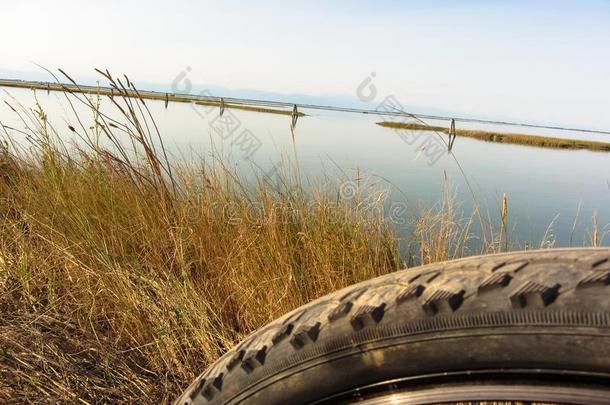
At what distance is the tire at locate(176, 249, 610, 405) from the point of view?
1.71ft

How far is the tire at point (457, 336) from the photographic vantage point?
52 cm

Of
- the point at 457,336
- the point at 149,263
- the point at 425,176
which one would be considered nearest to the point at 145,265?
the point at 149,263

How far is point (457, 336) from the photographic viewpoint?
1.87 feet

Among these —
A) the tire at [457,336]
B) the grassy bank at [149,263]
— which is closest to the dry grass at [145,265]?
the grassy bank at [149,263]

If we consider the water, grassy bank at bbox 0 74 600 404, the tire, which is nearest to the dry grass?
grassy bank at bbox 0 74 600 404

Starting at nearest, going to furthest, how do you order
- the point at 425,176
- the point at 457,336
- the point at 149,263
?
the point at 457,336 → the point at 149,263 → the point at 425,176

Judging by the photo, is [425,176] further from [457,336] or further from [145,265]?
[457,336]

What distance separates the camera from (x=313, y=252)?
1978 mm

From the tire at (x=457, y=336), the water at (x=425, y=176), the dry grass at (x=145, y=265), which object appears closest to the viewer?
the tire at (x=457, y=336)

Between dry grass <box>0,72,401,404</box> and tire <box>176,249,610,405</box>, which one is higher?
tire <box>176,249,610,405</box>

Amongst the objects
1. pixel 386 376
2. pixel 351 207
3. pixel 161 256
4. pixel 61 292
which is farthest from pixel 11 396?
pixel 351 207

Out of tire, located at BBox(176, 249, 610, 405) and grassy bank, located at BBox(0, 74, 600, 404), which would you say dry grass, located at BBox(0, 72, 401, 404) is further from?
tire, located at BBox(176, 249, 610, 405)

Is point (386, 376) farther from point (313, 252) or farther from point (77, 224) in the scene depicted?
point (77, 224)

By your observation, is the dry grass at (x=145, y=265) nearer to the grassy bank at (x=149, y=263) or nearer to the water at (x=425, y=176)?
the grassy bank at (x=149, y=263)
